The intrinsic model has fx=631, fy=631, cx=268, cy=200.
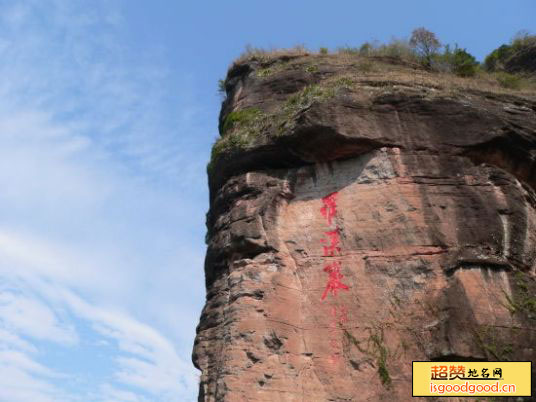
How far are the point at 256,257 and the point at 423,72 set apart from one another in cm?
846

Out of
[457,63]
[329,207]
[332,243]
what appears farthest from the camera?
[457,63]

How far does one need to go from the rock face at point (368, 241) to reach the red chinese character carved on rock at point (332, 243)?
0.09 ft

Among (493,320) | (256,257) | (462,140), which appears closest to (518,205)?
(462,140)

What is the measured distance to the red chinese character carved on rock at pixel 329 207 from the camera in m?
15.1

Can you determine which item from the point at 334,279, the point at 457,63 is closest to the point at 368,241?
the point at 334,279

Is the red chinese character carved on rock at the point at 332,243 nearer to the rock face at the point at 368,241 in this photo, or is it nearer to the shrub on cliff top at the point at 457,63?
the rock face at the point at 368,241

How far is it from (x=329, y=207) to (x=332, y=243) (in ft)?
3.09

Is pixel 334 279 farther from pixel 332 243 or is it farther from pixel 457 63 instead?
pixel 457 63

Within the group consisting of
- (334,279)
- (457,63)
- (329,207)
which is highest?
(457,63)

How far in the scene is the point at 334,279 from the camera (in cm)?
1435

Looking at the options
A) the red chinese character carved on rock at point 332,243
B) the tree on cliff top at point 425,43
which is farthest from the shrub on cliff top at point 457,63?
the red chinese character carved on rock at point 332,243

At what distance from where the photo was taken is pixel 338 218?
14.9 meters

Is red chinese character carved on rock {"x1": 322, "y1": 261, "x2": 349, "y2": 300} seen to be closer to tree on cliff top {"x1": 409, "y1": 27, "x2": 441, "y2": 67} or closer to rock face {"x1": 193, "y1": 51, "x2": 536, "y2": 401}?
rock face {"x1": 193, "y1": 51, "x2": 536, "y2": 401}

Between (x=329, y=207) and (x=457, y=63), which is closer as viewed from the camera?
(x=329, y=207)
